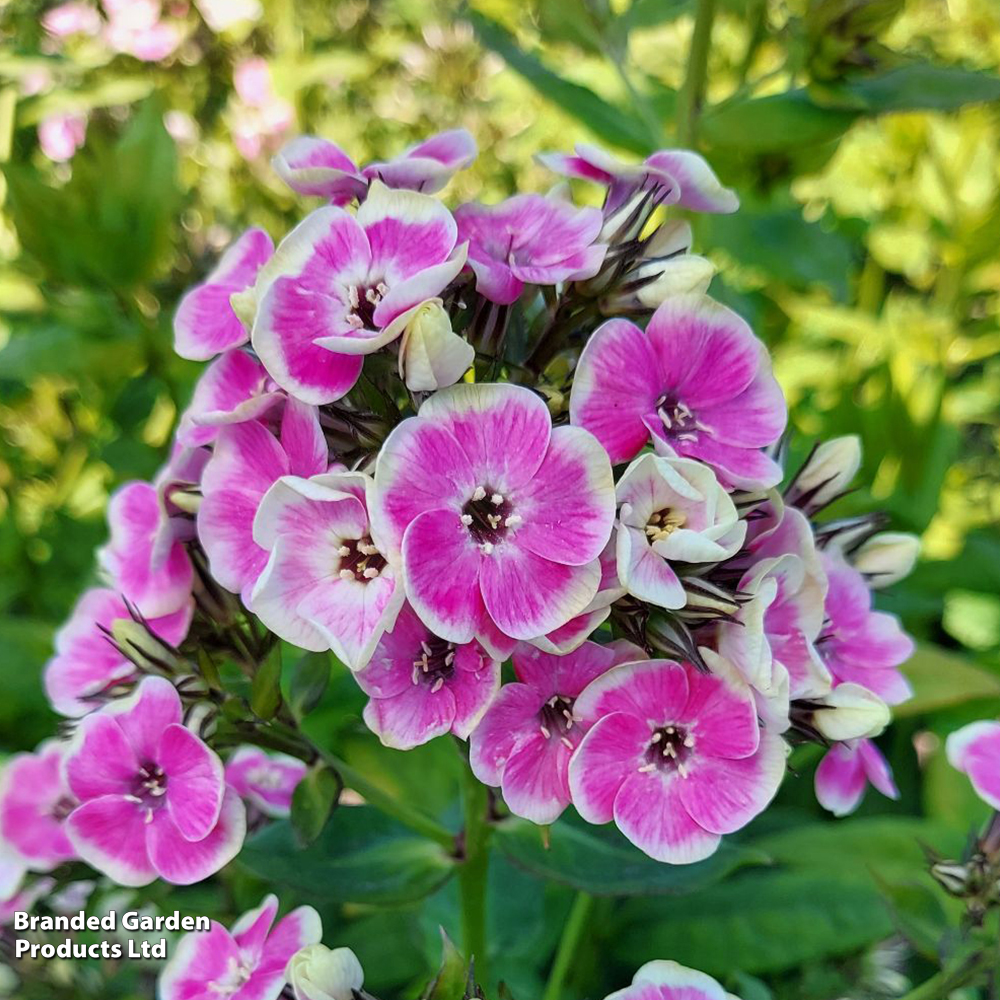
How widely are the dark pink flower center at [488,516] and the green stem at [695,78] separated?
71 centimetres

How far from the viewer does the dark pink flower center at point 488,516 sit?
22.0 inches

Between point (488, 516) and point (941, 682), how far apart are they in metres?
0.92

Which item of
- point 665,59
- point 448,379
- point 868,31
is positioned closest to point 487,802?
point 448,379

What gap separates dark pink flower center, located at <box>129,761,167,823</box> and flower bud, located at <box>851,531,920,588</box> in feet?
1.76

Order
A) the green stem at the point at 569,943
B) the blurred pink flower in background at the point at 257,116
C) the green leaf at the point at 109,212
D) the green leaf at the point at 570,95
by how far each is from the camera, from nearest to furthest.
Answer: the green stem at the point at 569,943, the green leaf at the point at 570,95, the green leaf at the point at 109,212, the blurred pink flower in background at the point at 257,116

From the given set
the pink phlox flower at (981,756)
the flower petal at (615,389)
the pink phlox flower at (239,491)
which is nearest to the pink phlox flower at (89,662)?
the pink phlox flower at (239,491)

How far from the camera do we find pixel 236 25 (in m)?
2.32

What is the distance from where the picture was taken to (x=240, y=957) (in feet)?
2.19

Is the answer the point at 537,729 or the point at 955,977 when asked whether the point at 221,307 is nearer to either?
the point at 537,729

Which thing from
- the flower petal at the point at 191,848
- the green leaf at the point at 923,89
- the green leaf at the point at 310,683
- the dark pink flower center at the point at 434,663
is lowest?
the flower petal at the point at 191,848

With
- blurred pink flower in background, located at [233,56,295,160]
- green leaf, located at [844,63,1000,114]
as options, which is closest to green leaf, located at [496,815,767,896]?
green leaf, located at [844,63,1000,114]

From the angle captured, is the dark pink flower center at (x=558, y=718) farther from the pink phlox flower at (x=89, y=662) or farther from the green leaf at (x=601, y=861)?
the pink phlox flower at (x=89, y=662)

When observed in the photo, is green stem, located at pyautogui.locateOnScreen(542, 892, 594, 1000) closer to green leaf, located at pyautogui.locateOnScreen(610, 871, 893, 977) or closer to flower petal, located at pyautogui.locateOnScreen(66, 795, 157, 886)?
green leaf, located at pyautogui.locateOnScreen(610, 871, 893, 977)

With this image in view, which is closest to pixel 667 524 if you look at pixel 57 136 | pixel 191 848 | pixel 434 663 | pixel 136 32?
pixel 434 663
